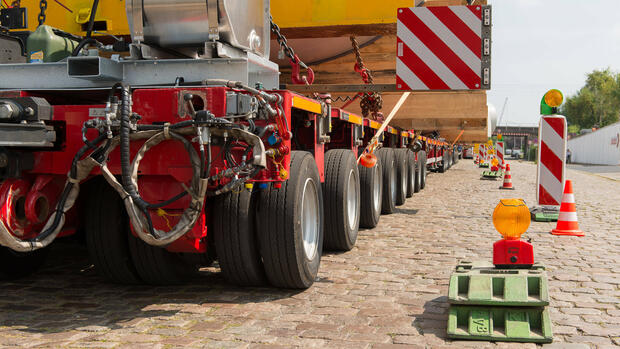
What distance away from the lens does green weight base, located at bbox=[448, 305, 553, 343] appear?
11.3ft

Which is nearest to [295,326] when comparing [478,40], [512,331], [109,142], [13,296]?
[512,331]

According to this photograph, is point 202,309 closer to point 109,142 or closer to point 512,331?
point 109,142

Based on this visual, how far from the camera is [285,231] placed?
13.6 feet

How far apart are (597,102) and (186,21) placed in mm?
113618

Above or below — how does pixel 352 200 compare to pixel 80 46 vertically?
below

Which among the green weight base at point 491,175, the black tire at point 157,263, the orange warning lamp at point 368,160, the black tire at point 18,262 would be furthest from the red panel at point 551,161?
the green weight base at point 491,175

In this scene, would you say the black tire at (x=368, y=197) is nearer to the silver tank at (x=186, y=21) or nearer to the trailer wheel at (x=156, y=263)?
the trailer wheel at (x=156, y=263)

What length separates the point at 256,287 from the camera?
4.59 metres

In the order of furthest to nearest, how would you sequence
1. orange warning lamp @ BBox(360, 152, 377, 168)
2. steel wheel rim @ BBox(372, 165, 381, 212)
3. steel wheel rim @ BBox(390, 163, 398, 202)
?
steel wheel rim @ BBox(390, 163, 398, 202), steel wheel rim @ BBox(372, 165, 381, 212), orange warning lamp @ BBox(360, 152, 377, 168)

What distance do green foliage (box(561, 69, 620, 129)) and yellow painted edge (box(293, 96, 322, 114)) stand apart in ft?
352

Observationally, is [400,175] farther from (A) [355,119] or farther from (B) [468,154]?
(B) [468,154]

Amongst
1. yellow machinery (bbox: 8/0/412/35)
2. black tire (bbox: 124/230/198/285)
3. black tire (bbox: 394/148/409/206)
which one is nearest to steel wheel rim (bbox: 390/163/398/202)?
black tire (bbox: 394/148/409/206)

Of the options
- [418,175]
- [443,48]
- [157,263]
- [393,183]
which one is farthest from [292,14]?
[418,175]

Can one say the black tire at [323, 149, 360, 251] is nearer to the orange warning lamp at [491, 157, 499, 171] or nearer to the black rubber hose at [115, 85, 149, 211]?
the black rubber hose at [115, 85, 149, 211]
